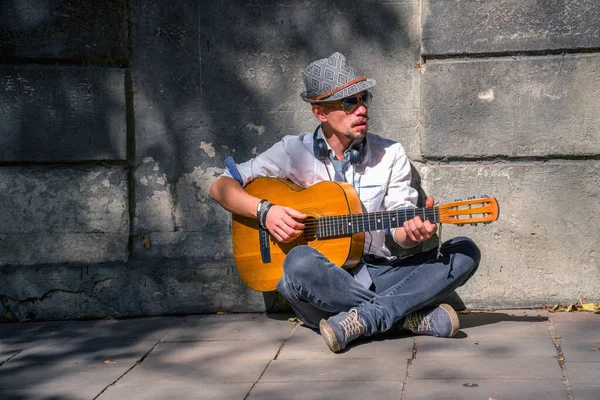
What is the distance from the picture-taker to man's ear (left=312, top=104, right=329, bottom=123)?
4.89 meters

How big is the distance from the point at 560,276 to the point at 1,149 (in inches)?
123

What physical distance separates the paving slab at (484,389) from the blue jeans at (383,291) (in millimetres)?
769

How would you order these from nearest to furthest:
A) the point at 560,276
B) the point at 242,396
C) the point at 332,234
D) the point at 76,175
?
the point at 242,396, the point at 332,234, the point at 560,276, the point at 76,175

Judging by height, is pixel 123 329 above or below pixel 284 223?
below

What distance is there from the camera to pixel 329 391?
12.3ft

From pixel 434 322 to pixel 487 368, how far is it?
64 cm

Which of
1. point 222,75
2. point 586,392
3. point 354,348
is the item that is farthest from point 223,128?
point 586,392

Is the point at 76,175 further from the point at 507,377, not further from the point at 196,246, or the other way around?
the point at 507,377

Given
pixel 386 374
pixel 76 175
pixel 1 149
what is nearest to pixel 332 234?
pixel 386 374

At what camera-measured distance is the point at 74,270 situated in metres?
5.44

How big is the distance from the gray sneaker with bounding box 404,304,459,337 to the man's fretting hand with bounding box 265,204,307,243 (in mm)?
683

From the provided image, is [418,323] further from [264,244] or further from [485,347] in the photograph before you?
[264,244]

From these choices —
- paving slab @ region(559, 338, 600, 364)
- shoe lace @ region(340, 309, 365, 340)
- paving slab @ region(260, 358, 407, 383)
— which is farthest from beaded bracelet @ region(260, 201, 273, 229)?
paving slab @ region(559, 338, 600, 364)

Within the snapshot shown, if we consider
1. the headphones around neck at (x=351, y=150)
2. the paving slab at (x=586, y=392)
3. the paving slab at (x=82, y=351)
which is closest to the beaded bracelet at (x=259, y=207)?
the headphones around neck at (x=351, y=150)
